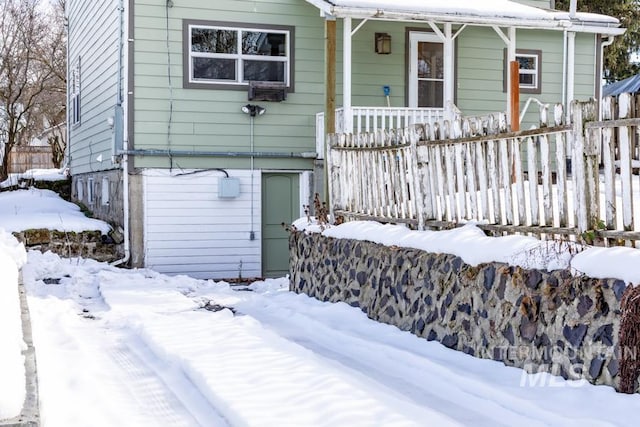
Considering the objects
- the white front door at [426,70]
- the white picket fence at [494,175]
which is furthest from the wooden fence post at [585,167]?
the white front door at [426,70]

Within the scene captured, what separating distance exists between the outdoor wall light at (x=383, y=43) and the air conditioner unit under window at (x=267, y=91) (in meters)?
1.92

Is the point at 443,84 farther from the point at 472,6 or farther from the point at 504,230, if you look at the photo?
the point at 504,230

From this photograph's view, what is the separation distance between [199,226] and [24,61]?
Answer: 61.0ft

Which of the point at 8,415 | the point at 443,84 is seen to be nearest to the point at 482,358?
the point at 8,415

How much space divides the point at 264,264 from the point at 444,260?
749 centimetres

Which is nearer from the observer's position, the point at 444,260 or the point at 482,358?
the point at 482,358

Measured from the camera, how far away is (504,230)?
653cm

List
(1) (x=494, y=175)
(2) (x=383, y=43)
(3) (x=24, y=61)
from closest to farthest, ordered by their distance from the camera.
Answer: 1. (1) (x=494, y=175)
2. (2) (x=383, y=43)
3. (3) (x=24, y=61)

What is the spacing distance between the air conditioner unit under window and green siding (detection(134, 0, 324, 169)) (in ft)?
0.56

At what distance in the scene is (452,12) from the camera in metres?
12.5

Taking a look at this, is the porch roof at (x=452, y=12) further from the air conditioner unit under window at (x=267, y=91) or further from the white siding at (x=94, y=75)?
the white siding at (x=94, y=75)

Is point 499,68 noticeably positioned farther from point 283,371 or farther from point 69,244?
point 283,371

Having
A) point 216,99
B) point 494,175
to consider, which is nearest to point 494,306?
point 494,175

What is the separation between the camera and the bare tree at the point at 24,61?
27.5 m
